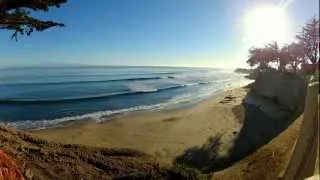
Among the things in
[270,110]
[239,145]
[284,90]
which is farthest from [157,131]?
[284,90]

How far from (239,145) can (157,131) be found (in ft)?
18.7

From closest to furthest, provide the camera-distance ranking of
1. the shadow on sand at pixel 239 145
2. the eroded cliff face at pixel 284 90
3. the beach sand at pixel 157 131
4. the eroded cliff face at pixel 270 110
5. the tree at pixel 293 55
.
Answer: the shadow on sand at pixel 239 145
the beach sand at pixel 157 131
the eroded cliff face at pixel 270 110
the eroded cliff face at pixel 284 90
the tree at pixel 293 55

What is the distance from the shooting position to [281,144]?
11516 mm

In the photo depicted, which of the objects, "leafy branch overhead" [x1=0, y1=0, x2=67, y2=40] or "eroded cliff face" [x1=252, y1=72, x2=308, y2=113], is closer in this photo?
"leafy branch overhead" [x1=0, y1=0, x2=67, y2=40]

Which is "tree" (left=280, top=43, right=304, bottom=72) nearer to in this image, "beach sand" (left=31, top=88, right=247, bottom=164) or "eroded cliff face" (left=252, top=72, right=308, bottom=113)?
"eroded cliff face" (left=252, top=72, right=308, bottom=113)

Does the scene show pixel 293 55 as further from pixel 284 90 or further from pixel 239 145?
pixel 239 145

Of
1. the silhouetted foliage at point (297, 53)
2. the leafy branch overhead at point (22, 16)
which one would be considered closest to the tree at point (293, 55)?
the silhouetted foliage at point (297, 53)

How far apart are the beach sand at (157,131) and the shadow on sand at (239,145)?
1.29ft

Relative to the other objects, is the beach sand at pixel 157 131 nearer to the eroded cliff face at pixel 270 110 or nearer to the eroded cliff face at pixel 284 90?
the eroded cliff face at pixel 270 110

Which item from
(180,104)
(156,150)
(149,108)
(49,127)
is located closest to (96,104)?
(149,108)

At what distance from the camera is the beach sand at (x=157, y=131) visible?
19531mm

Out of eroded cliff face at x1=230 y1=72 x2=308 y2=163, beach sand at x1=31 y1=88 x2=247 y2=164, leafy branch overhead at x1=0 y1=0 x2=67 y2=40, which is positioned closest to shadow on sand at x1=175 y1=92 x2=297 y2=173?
eroded cliff face at x1=230 y1=72 x2=308 y2=163

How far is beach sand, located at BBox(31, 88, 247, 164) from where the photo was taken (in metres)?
19.5

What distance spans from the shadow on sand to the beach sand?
1.29 feet
